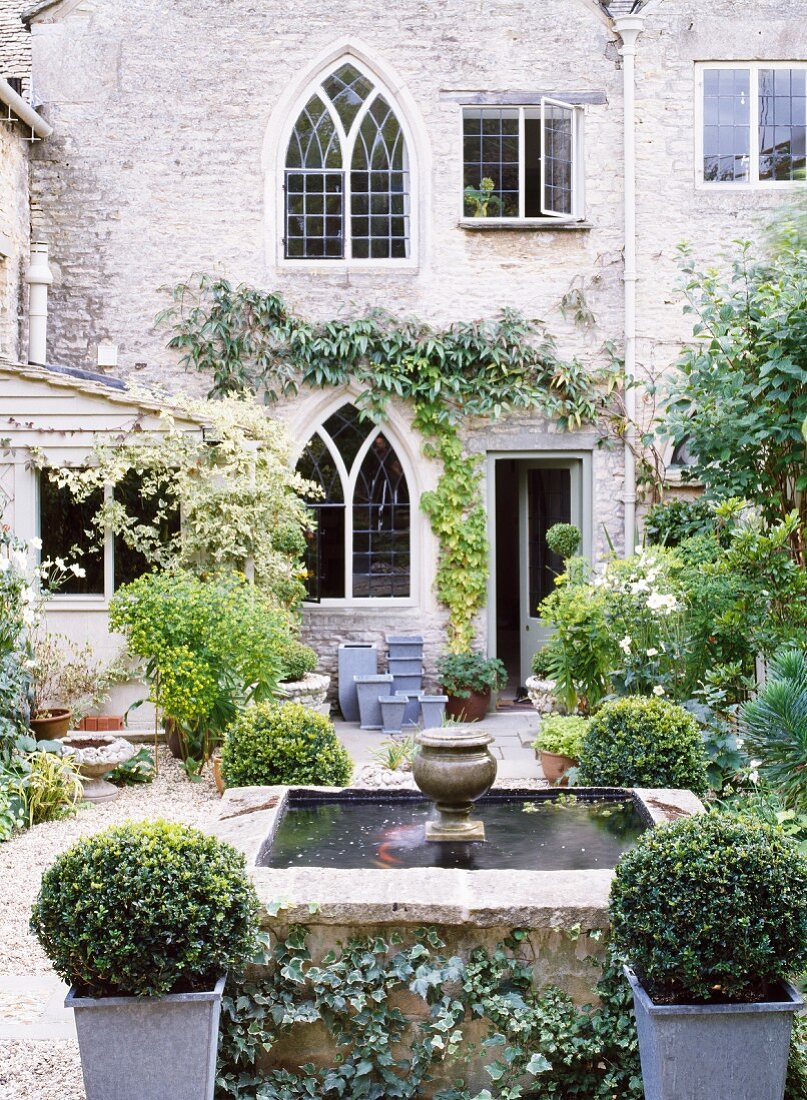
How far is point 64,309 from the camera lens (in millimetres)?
11961

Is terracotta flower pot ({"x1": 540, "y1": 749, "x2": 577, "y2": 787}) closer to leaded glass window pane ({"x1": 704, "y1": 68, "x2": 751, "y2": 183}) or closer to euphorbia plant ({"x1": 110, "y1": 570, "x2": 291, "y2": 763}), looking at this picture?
euphorbia plant ({"x1": 110, "y1": 570, "x2": 291, "y2": 763})

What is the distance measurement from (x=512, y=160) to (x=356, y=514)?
3899 millimetres

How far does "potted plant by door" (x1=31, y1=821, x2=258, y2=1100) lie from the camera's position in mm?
3588

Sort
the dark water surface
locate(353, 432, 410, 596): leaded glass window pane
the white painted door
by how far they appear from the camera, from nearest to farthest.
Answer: the dark water surface < locate(353, 432, 410, 596): leaded glass window pane < the white painted door

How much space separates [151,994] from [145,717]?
6718 mm

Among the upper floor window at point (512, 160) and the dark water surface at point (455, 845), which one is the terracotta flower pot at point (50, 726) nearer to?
the dark water surface at point (455, 845)

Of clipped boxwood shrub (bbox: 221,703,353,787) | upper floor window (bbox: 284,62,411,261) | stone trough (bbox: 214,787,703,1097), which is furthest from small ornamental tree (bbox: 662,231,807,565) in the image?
stone trough (bbox: 214,787,703,1097)

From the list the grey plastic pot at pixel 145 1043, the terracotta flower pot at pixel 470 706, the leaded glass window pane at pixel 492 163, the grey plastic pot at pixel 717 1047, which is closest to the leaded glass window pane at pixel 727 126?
the leaded glass window pane at pixel 492 163

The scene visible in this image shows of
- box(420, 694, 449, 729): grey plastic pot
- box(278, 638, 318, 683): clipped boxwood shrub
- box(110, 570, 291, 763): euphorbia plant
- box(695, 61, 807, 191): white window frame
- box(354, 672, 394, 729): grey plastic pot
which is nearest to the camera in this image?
box(110, 570, 291, 763): euphorbia plant

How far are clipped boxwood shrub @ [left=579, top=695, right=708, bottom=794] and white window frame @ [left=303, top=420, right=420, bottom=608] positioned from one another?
5.89 metres

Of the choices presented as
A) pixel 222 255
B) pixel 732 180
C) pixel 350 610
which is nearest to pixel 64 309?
pixel 222 255

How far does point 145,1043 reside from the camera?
11.9 ft

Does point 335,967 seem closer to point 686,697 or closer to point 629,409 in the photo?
point 686,697

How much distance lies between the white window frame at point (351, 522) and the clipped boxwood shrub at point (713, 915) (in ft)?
27.5
